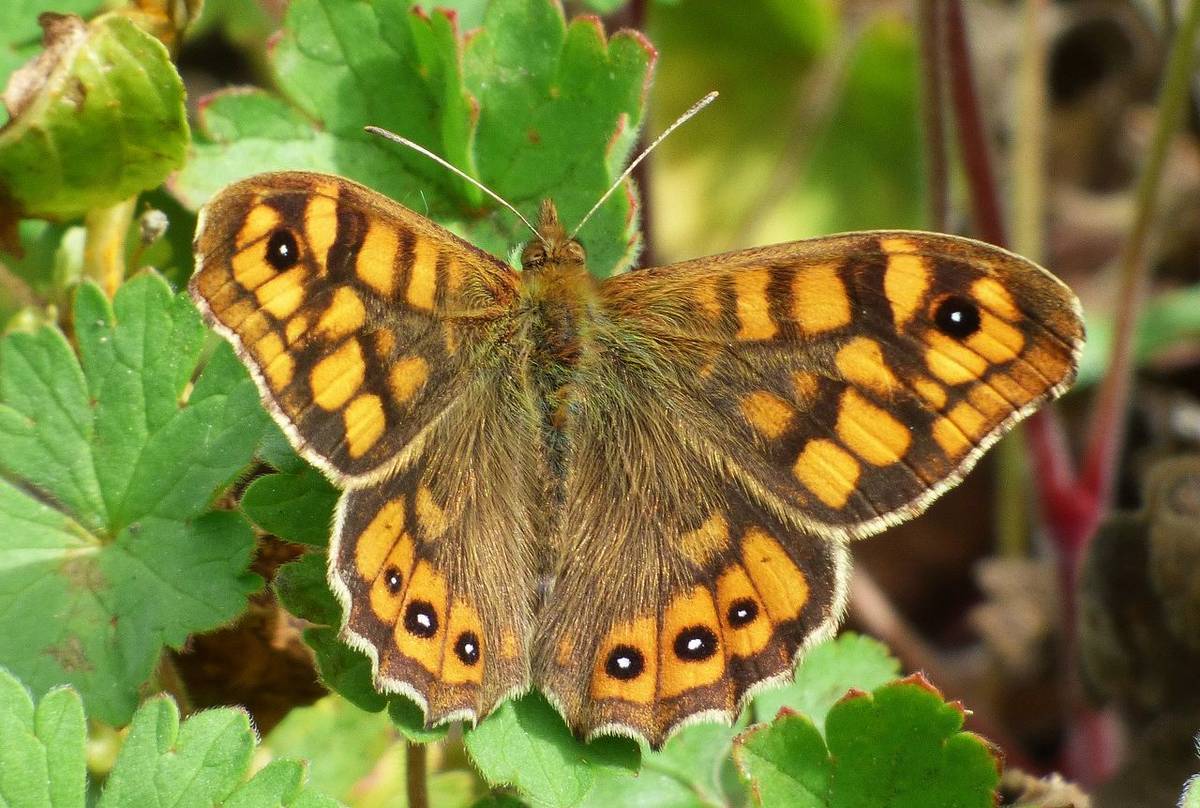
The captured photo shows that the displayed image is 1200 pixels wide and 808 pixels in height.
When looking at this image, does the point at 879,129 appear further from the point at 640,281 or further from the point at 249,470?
the point at 249,470

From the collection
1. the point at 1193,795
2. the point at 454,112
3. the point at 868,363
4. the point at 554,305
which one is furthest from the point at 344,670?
the point at 1193,795

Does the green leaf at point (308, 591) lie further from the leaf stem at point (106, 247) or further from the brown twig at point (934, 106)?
the brown twig at point (934, 106)

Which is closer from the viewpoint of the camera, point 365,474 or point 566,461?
point 365,474

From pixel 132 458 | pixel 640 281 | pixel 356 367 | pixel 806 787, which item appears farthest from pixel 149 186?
pixel 806 787

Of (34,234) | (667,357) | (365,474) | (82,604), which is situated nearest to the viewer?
(365,474)

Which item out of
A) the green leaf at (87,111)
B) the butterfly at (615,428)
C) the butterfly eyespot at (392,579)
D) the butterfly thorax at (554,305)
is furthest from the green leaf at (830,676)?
the green leaf at (87,111)

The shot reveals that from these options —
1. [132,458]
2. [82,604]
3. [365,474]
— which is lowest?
[82,604]

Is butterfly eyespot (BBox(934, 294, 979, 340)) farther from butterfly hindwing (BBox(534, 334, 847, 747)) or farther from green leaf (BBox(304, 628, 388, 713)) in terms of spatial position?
green leaf (BBox(304, 628, 388, 713))
